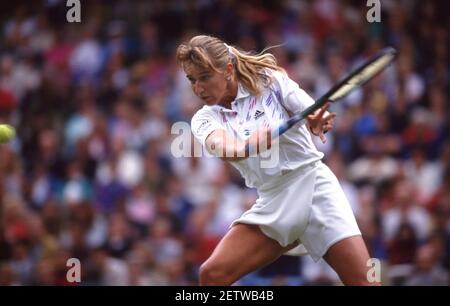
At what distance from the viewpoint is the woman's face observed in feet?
19.5

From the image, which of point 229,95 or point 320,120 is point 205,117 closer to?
point 229,95

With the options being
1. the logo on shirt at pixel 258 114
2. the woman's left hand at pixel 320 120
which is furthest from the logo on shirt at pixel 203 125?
the woman's left hand at pixel 320 120

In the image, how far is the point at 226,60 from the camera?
6004 millimetres

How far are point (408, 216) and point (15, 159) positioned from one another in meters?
4.10

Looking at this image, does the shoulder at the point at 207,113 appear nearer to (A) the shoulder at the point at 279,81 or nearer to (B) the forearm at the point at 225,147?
(B) the forearm at the point at 225,147

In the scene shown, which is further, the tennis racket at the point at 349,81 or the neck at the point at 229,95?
the neck at the point at 229,95

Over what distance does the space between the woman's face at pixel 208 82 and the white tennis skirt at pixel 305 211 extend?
0.59 m

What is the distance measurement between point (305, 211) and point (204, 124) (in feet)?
2.45

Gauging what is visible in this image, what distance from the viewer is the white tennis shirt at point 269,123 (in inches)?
235

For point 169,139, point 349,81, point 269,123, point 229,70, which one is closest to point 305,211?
point 269,123
